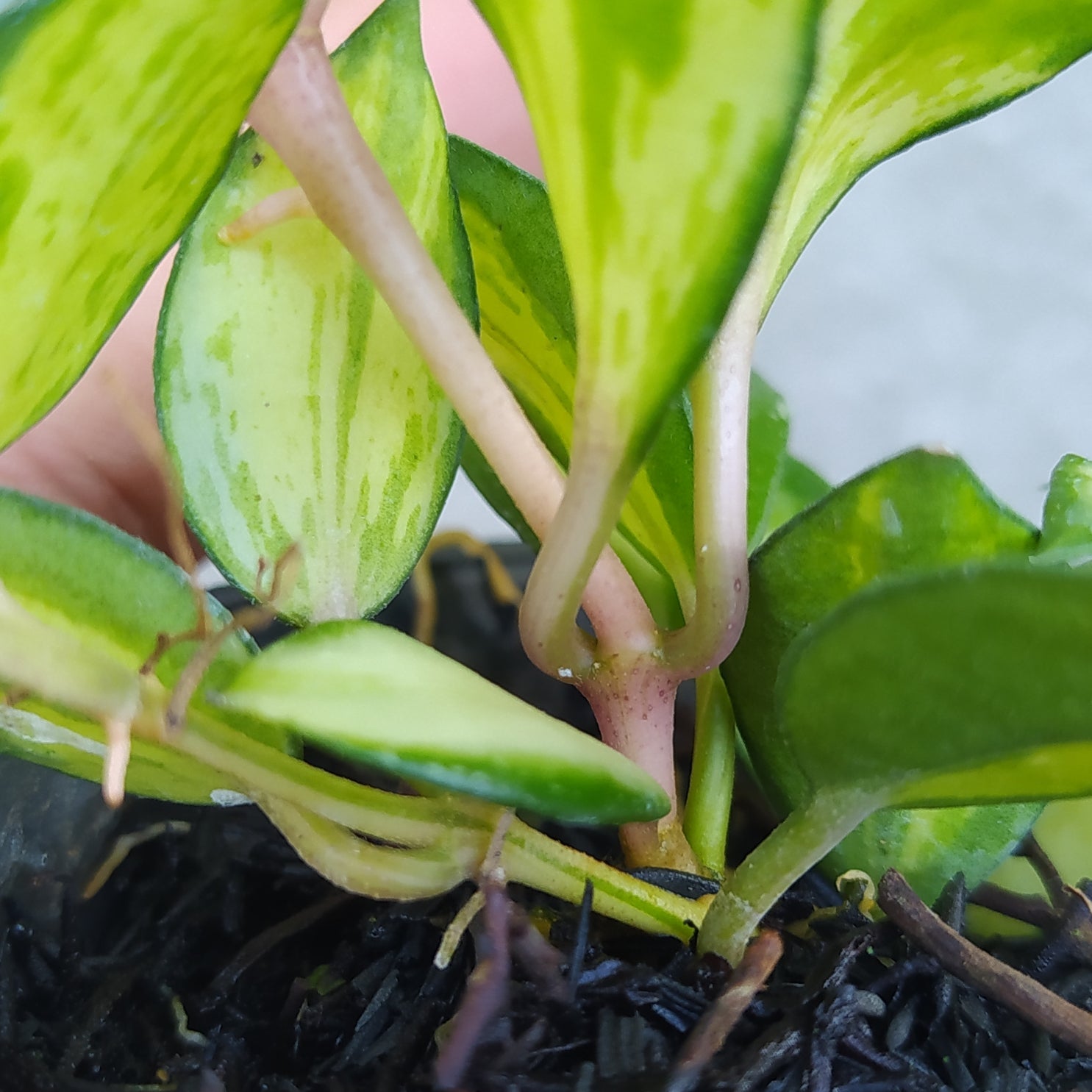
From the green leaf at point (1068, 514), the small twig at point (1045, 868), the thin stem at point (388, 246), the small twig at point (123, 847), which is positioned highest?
the thin stem at point (388, 246)

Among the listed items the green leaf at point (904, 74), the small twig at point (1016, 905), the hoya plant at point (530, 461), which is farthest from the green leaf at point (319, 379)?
the small twig at point (1016, 905)

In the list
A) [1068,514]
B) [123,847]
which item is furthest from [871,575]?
[123,847]

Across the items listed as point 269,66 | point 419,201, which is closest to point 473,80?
point 419,201

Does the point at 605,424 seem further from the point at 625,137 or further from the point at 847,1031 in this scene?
the point at 847,1031

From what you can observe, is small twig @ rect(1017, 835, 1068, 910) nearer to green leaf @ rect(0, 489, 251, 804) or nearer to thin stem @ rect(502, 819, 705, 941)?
thin stem @ rect(502, 819, 705, 941)

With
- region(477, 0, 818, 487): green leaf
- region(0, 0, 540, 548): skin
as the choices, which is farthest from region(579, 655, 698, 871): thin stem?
region(0, 0, 540, 548): skin

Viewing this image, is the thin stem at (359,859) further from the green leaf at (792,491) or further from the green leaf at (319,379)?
the green leaf at (792,491)
